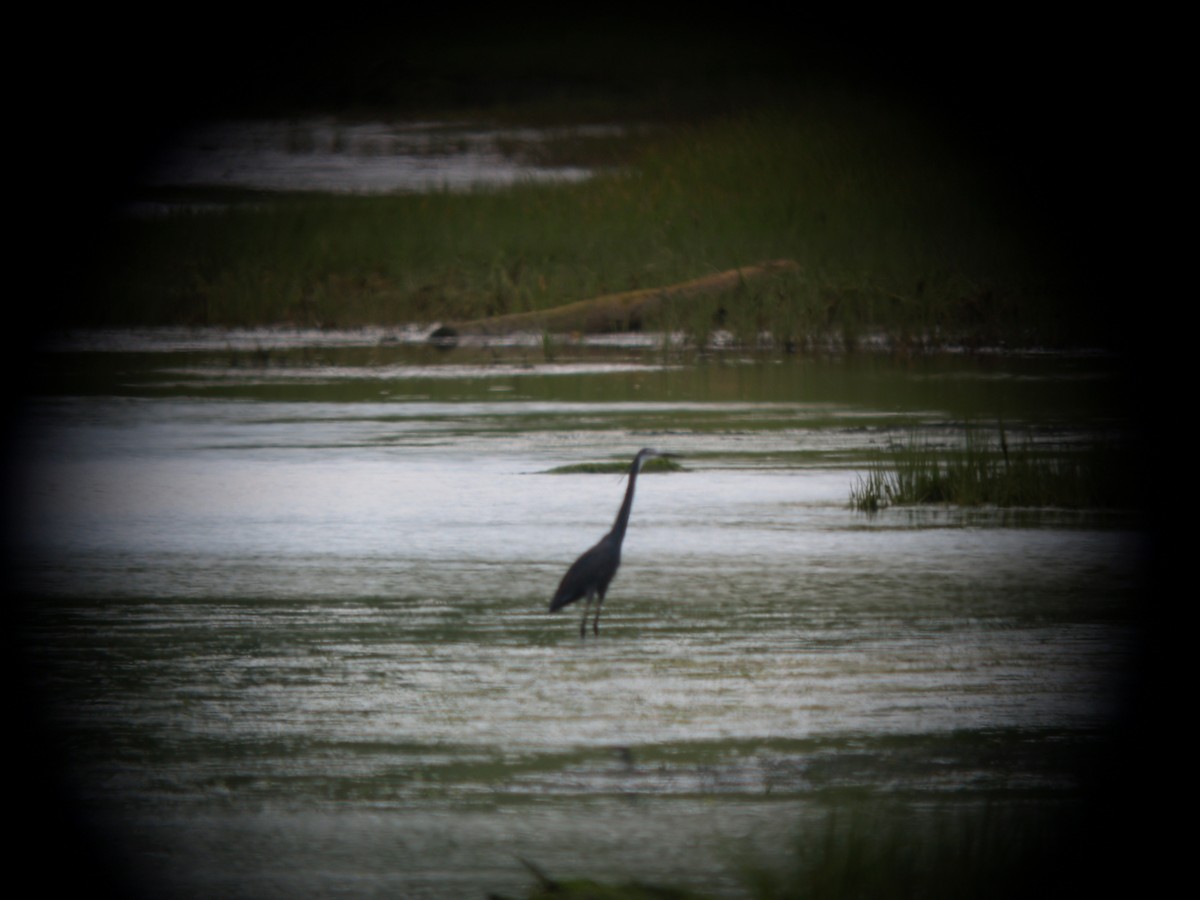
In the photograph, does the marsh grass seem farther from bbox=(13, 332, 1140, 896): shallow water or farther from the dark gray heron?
the dark gray heron

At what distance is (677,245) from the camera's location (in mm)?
25062

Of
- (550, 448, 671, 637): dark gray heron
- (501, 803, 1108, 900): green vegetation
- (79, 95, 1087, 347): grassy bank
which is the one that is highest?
(79, 95, 1087, 347): grassy bank

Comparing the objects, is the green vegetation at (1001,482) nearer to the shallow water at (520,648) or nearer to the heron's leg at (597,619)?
the shallow water at (520,648)

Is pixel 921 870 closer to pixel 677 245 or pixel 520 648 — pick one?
pixel 520 648

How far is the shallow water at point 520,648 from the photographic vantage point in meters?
5.08

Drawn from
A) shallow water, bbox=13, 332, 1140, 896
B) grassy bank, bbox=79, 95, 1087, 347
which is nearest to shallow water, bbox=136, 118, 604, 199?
grassy bank, bbox=79, 95, 1087, 347

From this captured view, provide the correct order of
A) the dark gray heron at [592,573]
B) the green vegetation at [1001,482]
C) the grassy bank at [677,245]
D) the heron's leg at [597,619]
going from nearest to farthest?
the dark gray heron at [592,573] → the heron's leg at [597,619] → the green vegetation at [1001,482] → the grassy bank at [677,245]

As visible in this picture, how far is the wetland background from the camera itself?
505cm

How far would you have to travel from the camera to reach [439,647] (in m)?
7.02

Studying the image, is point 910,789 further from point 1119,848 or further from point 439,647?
point 439,647

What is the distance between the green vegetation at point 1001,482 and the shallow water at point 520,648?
198mm

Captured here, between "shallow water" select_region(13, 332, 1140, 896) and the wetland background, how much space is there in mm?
27

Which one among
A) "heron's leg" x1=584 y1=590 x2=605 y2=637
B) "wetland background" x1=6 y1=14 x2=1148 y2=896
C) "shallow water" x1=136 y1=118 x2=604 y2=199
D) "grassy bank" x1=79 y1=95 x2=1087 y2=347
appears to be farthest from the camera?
"shallow water" x1=136 y1=118 x2=604 y2=199

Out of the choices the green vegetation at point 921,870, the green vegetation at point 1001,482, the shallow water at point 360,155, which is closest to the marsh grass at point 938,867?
the green vegetation at point 921,870
